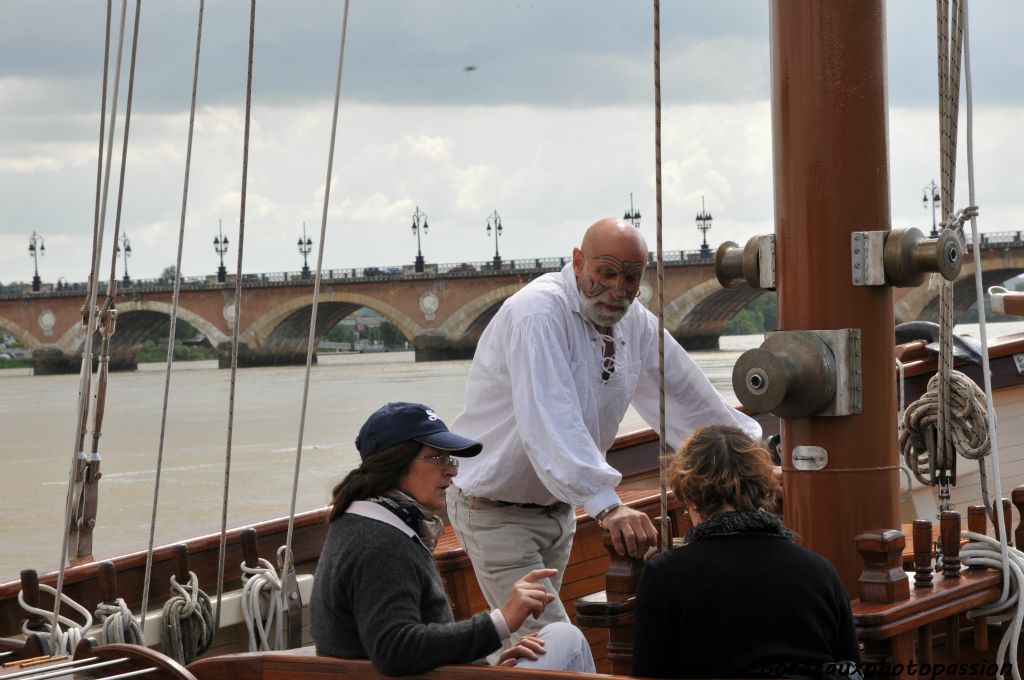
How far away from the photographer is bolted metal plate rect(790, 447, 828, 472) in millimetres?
2564

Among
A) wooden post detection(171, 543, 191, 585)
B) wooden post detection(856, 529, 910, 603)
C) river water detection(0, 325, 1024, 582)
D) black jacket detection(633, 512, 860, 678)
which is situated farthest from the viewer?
river water detection(0, 325, 1024, 582)

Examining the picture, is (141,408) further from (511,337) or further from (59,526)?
(511,337)

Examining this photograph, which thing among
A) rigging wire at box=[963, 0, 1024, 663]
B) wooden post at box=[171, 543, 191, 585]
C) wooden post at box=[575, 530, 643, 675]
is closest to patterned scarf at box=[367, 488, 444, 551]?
wooden post at box=[575, 530, 643, 675]

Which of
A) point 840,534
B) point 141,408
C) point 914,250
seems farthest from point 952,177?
point 141,408

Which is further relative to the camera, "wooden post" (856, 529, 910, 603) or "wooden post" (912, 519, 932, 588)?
"wooden post" (912, 519, 932, 588)

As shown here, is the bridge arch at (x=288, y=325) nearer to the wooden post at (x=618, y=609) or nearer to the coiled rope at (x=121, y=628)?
the coiled rope at (x=121, y=628)

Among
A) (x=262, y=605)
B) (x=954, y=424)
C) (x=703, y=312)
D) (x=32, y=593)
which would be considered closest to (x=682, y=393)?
(x=954, y=424)

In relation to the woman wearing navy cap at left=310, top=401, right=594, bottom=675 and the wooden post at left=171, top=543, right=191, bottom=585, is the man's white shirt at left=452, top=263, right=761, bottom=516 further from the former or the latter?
the wooden post at left=171, top=543, right=191, bottom=585

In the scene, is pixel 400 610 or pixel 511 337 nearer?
pixel 400 610

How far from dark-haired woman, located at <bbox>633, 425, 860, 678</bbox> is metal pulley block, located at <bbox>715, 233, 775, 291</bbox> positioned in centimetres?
79

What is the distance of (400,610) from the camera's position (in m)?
2.01

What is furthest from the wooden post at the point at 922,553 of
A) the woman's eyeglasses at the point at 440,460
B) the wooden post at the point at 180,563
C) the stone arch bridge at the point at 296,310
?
the stone arch bridge at the point at 296,310

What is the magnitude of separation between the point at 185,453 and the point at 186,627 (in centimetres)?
1311

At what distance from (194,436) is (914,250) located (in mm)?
16849
